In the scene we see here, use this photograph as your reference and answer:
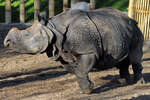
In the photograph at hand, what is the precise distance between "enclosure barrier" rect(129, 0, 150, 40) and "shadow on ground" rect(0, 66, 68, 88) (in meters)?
3.80

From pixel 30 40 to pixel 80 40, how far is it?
726 millimetres

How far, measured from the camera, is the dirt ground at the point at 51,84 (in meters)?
5.14

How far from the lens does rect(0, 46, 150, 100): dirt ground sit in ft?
16.9

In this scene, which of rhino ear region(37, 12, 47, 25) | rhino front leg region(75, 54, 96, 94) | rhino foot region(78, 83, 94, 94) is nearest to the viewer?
rhino ear region(37, 12, 47, 25)

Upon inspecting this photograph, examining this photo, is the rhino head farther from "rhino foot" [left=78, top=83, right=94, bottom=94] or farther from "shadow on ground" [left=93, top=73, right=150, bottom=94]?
"shadow on ground" [left=93, top=73, right=150, bottom=94]

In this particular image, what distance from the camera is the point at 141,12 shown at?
34.0ft

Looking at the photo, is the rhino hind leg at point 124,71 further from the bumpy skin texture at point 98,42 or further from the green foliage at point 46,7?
the green foliage at point 46,7

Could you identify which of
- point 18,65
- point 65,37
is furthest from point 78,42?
point 18,65

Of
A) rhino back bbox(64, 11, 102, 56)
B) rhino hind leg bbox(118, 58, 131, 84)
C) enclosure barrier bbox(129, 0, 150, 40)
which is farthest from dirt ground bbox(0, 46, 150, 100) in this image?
enclosure barrier bbox(129, 0, 150, 40)

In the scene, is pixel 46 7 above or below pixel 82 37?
below

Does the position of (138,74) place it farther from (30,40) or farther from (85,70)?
(30,40)

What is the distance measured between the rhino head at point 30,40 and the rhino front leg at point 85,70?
0.60 metres

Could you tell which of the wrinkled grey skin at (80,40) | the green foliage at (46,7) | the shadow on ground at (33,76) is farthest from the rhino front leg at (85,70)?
the green foliage at (46,7)

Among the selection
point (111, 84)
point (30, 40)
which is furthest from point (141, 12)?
point (30, 40)
